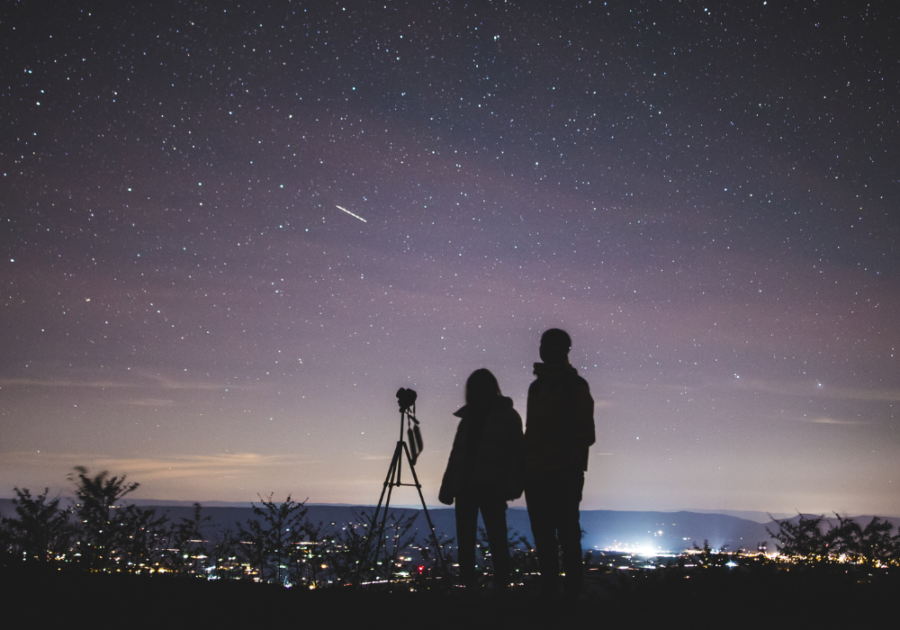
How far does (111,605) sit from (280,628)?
35.3 inches

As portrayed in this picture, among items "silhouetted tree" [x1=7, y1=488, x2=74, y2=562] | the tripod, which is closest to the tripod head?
the tripod

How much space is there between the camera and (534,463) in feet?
11.2

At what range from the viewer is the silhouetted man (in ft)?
10.8

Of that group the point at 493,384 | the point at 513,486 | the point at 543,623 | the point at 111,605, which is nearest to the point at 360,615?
the point at 543,623

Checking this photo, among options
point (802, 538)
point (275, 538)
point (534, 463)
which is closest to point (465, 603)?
point (534, 463)

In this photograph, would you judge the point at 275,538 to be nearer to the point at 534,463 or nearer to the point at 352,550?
the point at 352,550

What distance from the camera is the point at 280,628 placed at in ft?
8.42

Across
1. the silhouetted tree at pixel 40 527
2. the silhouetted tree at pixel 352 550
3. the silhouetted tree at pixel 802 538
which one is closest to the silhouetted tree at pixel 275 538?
the silhouetted tree at pixel 352 550

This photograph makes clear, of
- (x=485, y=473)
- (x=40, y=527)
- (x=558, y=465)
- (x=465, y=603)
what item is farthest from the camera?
(x=40, y=527)

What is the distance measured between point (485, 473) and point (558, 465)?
0.83 metres

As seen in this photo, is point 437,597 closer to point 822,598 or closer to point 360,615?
point 360,615

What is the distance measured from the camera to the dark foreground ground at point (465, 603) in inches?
107

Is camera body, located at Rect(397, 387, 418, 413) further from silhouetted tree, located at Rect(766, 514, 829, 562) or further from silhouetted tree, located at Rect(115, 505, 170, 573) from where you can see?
silhouetted tree, located at Rect(766, 514, 829, 562)

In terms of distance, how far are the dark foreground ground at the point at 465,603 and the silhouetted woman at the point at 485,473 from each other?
0.43 metres
